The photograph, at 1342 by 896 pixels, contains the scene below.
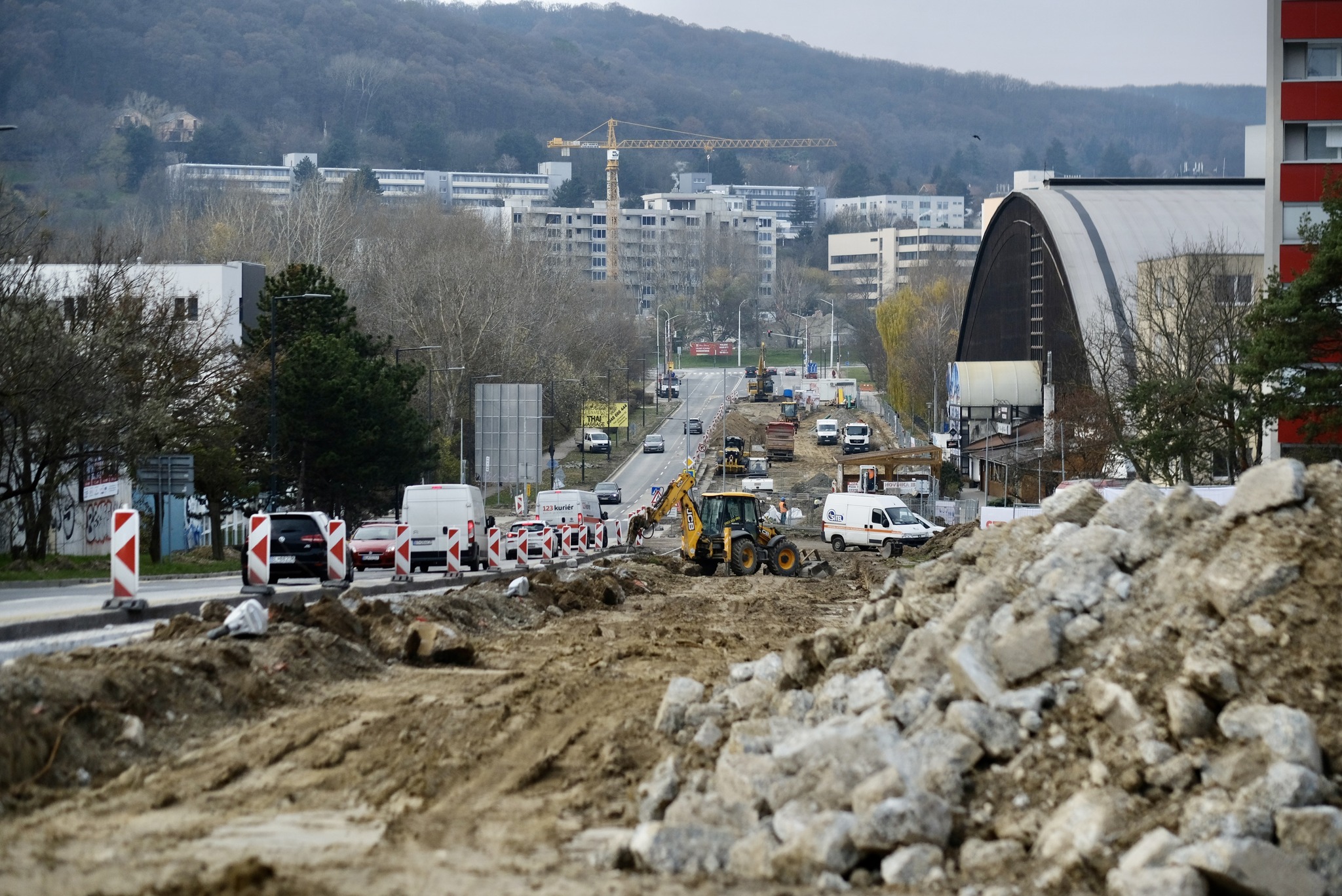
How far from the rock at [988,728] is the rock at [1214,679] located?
1030 mm

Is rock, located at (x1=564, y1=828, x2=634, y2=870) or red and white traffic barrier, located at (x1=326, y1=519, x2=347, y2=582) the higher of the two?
rock, located at (x1=564, y1=828, x2=634, y2=870)

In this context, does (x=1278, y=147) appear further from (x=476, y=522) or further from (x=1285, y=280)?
(x=476, y=522)

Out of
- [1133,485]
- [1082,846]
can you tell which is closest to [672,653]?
[1133,485]

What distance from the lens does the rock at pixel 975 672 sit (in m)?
9.56

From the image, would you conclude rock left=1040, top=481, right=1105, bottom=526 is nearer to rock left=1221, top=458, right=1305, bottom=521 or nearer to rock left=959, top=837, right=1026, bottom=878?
rock left=1221, top=458, right=1305, bottom=521

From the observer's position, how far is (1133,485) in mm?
13133

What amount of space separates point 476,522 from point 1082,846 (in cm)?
2833

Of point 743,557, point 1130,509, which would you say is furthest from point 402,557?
point 1130,509

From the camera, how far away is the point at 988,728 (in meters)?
8.98

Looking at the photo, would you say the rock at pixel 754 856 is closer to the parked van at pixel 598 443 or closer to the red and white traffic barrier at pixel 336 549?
the red and white traffic barrier at pixel 336 549

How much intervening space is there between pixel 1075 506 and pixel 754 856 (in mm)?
7505

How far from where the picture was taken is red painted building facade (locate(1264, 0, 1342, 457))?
48.7 meters

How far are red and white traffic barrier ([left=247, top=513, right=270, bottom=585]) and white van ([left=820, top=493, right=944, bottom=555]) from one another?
32.2 m

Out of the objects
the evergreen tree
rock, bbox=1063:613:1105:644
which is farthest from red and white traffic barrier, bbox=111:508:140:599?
the evergreen tree
